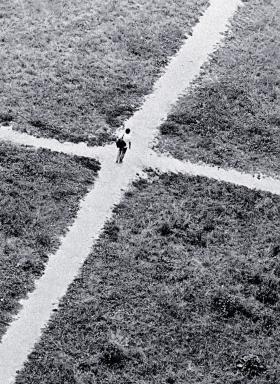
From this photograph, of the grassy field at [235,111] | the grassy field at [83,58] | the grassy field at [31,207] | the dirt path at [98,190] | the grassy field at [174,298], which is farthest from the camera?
the grassy field at [83,58]

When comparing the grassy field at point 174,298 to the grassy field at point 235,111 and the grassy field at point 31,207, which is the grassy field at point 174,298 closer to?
the grassy field at point 31,207

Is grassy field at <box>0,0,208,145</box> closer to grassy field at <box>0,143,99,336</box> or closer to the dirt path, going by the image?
the dirt path

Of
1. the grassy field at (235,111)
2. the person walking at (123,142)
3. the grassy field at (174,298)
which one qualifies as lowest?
the grassy field at (174,298)

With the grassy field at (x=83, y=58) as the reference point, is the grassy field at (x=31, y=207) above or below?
below

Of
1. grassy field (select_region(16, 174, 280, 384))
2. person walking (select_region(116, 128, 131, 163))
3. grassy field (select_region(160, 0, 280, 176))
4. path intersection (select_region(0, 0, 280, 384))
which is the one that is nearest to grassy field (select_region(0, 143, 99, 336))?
path intersection (select_region(0, 0, 280, 384))

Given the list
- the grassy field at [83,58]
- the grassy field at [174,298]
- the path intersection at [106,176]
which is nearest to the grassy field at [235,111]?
the path intersection at [106,176]

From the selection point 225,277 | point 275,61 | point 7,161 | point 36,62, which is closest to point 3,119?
point 7,161

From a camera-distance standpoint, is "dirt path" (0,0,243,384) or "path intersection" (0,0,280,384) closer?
"dirt path" (0,0,243,384)
